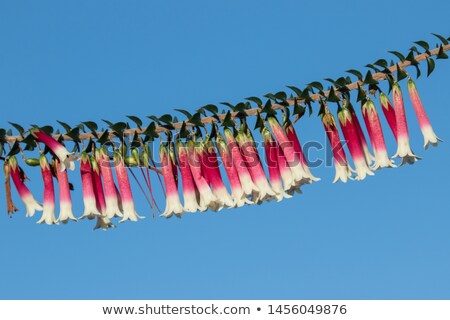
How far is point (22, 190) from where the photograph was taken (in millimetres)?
→ 8586

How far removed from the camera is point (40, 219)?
28.2 ft

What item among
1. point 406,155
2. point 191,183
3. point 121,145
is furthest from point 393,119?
point 121,145

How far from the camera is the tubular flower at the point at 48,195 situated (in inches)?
333

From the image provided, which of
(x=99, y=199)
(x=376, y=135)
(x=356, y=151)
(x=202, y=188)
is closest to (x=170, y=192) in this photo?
(x=202, y=188)

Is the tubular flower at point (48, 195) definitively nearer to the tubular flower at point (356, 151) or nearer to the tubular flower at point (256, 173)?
the tubular flower at point (256, 173)

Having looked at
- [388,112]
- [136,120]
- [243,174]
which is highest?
[136,120]

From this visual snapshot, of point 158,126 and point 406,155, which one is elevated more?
point 158,126

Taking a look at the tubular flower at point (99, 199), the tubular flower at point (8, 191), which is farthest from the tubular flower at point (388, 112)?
the tubular flower at point (8, 191)

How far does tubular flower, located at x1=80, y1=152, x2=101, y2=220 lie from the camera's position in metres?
8.51

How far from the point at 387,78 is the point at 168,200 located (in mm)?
2955

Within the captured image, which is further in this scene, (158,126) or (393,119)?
(393,119)

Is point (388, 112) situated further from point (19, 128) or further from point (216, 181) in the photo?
point (19, 128)

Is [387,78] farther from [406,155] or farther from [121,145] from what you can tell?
[121,145]

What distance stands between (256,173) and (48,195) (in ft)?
8.25
